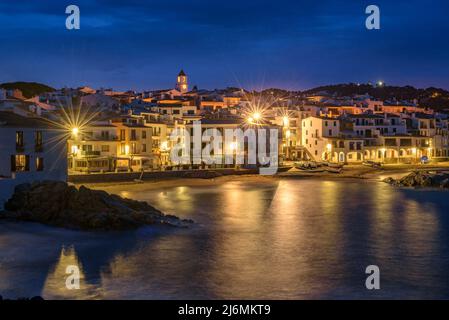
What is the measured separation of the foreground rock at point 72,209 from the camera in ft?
80.5

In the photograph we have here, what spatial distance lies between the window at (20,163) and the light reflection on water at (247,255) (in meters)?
7.19

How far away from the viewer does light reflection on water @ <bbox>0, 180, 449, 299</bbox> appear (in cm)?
1658

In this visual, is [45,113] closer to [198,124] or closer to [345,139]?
→ [198,124]

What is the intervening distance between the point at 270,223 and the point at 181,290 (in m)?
11.8

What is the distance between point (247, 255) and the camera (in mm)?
20734

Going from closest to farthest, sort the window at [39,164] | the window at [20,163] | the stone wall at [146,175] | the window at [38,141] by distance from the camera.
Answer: the window at [20,163]
the window at [39,164]
the window at [38,141]
the stone wall at [146,175]

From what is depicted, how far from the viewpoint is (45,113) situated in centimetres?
5262

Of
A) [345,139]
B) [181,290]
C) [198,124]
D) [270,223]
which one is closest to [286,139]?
[345,139]

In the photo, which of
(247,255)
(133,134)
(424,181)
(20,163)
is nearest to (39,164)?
(20,163)

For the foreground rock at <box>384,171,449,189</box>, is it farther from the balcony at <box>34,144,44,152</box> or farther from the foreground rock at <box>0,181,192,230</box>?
the balcony at <box>34,144,44,152</box>

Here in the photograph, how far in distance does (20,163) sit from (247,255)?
Answer: 16056mm

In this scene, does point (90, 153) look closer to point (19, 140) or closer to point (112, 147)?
point (112, 147)

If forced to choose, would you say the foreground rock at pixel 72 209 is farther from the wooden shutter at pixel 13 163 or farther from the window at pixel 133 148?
the window at pixel 133 148

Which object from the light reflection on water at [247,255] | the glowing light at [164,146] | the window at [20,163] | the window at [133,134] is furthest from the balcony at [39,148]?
the glowing light at [164,146]
